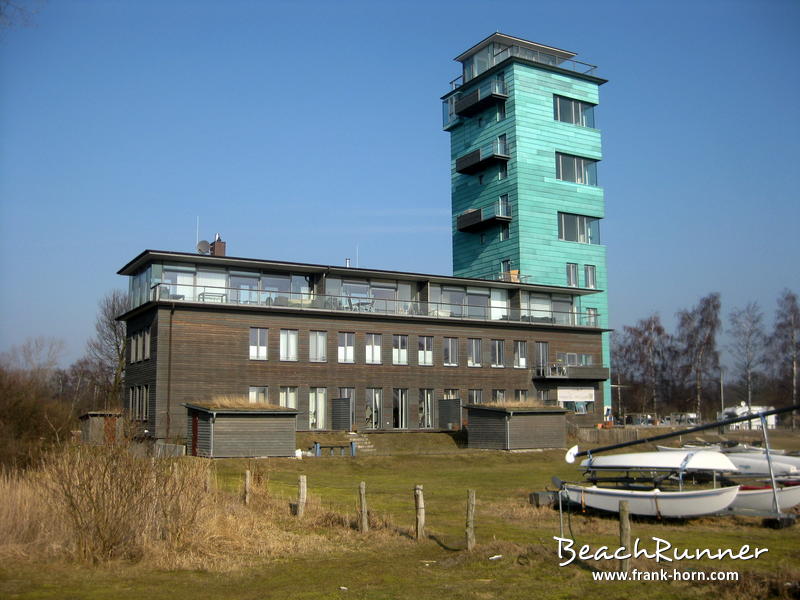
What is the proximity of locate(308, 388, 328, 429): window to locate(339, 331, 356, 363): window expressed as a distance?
7.32ft

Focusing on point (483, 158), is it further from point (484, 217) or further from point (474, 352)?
point (474, 352)

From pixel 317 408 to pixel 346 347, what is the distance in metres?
3.92

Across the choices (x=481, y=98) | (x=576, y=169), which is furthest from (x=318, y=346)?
(x=576, y=169)

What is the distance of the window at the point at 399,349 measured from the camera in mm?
47281

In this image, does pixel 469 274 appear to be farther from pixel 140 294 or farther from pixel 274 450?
pixel 274 450

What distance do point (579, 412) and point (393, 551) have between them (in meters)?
40.2

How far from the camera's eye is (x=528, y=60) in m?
60.0

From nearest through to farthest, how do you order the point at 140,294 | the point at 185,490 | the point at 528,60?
1. the point at 185,490
2. the point at 140,294
3. the point at 528,60

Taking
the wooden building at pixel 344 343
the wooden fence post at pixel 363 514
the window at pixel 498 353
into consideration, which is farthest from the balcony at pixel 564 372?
the wooden fence post at pixel 363 514

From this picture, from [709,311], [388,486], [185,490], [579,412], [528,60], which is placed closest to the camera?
[185,490]

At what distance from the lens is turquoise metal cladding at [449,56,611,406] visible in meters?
59.0

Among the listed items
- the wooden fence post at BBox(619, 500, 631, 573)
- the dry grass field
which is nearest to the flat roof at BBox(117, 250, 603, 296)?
the dry grass field

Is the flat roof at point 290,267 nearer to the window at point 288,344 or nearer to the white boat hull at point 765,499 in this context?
the window at point 288,344

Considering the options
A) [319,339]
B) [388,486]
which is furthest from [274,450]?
[319,339]
